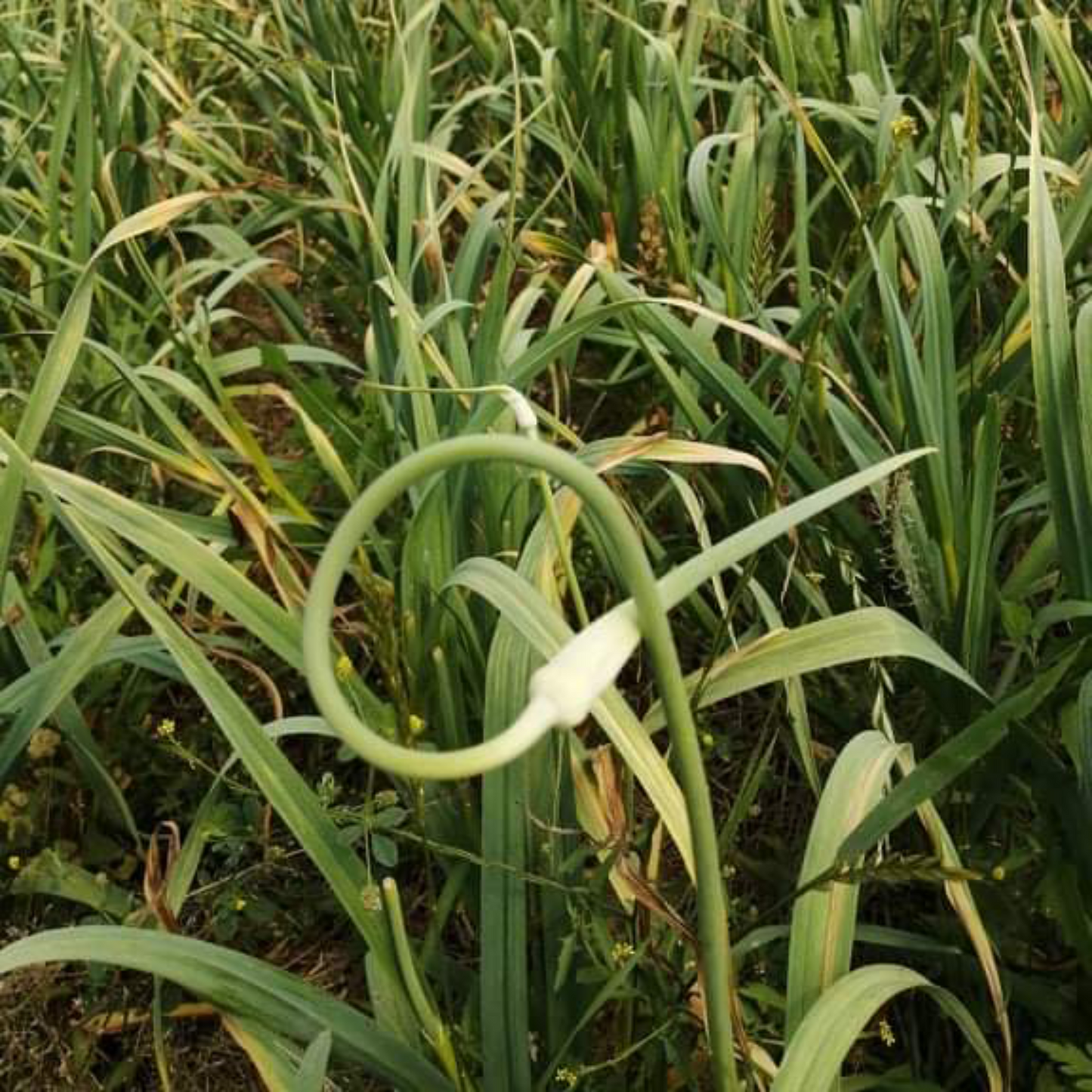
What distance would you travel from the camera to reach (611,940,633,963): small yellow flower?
857mm

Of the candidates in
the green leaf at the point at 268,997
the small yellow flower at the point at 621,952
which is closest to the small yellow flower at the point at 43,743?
the green leaf at the point at 268,997

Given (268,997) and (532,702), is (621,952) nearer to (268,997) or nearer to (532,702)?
(268,997)

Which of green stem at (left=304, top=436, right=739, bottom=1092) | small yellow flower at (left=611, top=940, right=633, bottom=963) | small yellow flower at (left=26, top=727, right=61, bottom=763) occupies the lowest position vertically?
small yellow flower at (left=26, top=727, right=61, bottom=763)

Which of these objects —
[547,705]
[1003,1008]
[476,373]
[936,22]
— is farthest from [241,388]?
[547,705]

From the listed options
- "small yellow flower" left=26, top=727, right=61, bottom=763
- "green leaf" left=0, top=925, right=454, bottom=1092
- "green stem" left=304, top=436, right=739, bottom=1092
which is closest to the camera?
"green stem" left=304, top=436, right=739, bottom=1092

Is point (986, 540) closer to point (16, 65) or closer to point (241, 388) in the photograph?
point (241, 388)

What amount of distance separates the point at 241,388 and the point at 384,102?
0.51 m

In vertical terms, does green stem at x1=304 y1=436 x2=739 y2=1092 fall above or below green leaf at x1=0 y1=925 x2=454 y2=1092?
above

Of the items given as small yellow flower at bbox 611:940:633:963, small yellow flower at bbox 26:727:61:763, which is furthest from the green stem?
small yellow flower at bbox 26:727:61:763

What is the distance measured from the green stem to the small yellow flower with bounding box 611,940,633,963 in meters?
0.22

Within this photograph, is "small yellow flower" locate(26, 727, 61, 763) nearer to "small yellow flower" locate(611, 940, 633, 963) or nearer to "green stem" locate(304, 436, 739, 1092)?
"small yellow flower" locate(611, 940, 633, 963)

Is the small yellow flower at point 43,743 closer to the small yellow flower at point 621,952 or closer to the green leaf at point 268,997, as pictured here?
the green leaf at point 268,997

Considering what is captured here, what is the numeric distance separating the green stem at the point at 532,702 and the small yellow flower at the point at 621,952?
22 centimetres

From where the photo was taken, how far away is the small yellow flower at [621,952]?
0.86 metres
